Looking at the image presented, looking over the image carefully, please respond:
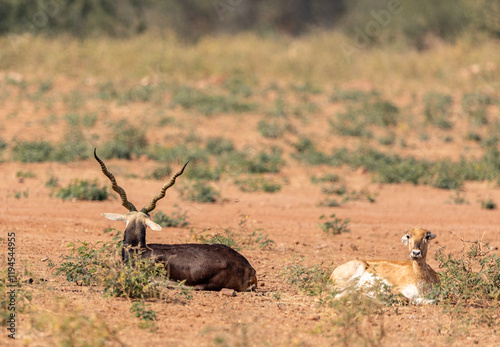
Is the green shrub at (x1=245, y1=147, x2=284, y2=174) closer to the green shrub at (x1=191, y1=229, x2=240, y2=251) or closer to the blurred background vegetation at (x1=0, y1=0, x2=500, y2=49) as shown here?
the green shrub at (x1=191, y1=229, x2=240, y2=251)

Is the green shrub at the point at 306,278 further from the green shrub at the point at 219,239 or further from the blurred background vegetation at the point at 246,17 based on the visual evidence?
the blurred background vegetation at the point at 246,17

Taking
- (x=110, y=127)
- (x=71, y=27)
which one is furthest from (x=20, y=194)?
(x=71, y=27)

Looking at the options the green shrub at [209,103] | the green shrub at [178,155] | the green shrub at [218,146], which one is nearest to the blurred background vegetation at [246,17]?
→ the green shrub at [209,103]

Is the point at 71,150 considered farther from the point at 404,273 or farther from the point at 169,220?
the point at 404,273

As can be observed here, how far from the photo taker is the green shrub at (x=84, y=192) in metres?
11.0

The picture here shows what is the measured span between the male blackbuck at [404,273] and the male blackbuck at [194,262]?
2.89ft

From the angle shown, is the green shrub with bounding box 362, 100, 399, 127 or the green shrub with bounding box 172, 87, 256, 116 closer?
the green shrub with bounding box 362, 100, 399, 127

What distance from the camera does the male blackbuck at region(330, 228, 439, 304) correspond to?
670 cm

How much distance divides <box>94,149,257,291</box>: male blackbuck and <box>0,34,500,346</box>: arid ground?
18 cm

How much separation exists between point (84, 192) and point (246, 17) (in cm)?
2965

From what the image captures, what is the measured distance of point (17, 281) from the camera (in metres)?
6.09

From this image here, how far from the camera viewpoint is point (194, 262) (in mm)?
6840

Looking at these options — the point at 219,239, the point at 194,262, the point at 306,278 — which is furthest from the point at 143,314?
the point at 219,239
